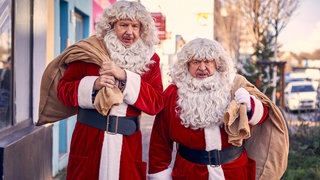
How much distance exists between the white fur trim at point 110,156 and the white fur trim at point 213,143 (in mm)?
556

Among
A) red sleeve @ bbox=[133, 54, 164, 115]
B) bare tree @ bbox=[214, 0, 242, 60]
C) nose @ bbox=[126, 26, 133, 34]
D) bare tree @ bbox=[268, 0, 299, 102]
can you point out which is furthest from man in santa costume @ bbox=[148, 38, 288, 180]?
bare tree @ bbox=[214, 0, 242, 60]

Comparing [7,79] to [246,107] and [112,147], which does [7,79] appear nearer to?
[112,147]

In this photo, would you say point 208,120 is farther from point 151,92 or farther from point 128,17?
point 128,17

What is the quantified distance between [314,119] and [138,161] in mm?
6463

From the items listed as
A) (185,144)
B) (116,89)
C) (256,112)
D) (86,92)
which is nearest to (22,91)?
(86,92)

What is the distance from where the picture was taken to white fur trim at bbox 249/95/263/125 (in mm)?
3436

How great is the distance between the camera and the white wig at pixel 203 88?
346cm

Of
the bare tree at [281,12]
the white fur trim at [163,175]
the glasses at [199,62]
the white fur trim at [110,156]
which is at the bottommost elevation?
the white fur trim at [163,175]

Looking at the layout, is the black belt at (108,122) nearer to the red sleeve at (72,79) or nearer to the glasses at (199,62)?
the red sleeve at (72,79)

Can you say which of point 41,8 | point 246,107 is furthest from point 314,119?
point 246,107

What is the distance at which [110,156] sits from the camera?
345cm

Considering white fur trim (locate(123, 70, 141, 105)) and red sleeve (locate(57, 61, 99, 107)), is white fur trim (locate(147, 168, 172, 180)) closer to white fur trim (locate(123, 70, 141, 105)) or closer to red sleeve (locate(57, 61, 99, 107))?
white fur trim (locate(123, 70, 141, 105))

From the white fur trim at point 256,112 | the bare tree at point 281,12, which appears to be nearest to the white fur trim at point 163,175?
the white fur trim at point 256,112

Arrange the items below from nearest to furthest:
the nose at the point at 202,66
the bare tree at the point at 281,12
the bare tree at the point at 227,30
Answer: the nose at the point at 202,66 → the bare tree at the point at 281,12 → the bare tree at the point at 227,30
